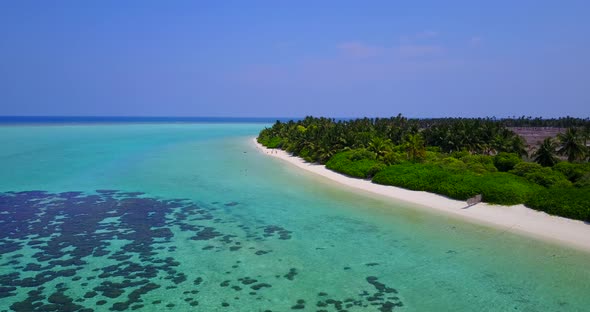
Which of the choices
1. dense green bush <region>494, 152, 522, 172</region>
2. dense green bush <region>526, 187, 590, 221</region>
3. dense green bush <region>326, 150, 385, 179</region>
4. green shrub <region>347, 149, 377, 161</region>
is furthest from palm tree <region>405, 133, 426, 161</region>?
dense green bush <region>526, 187, 590, 221</region>

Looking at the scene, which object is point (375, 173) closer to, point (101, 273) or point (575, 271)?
point (575, 271)

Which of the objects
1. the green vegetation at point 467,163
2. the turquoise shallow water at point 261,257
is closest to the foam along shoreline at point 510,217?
the green vegetation at point 467,163

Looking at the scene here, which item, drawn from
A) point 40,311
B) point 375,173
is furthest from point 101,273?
point 375,173

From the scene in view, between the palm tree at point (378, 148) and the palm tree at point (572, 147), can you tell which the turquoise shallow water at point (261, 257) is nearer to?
the palm tree at point (378, 148)

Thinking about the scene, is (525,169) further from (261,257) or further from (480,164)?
(261,257)

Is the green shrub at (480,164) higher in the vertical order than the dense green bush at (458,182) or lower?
higher

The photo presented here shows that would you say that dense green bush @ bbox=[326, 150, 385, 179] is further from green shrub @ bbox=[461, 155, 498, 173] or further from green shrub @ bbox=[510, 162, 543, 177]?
green shrub @ bbox=[510, 162, 543, 177]

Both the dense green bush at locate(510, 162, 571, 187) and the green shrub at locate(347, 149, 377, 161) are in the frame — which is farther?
the green shrub at locate(347, 149, 377, 161)
